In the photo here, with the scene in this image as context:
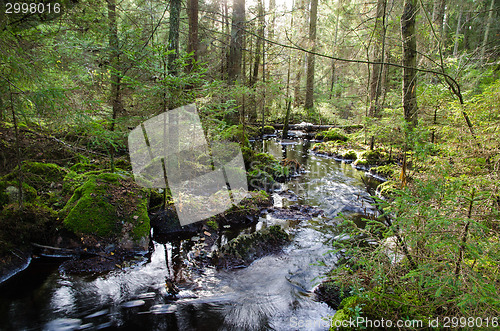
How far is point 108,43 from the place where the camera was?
24.0ft

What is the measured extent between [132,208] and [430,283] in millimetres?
5312

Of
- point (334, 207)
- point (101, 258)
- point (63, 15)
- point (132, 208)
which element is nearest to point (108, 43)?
point (63, 15)

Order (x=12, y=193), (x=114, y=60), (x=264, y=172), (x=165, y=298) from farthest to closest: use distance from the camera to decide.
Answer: (x=264, y=172) → (x=114, y=60) → (x=12, y=193) → (x=165, y=298)

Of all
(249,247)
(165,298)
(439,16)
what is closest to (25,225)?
(165,298)

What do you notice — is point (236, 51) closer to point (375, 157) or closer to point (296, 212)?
point (375, 157)

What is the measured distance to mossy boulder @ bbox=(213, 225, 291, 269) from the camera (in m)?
5.14

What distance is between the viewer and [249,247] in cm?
548

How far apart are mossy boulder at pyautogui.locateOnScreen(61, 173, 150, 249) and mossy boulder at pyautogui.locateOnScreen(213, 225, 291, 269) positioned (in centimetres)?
168

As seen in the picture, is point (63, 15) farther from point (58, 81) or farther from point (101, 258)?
point (101, 258)

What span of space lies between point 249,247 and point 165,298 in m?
1.98

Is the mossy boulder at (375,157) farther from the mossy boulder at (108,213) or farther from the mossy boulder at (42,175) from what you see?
the mossy boulder at (42,175)

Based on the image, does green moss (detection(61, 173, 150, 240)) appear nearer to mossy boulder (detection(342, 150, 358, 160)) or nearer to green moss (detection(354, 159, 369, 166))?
green moss (detection(354, 159, 369, 166))

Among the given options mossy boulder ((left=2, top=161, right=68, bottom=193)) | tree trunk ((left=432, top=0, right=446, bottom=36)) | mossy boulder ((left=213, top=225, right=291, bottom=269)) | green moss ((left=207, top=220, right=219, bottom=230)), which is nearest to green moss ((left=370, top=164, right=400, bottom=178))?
mossy boulder ((left=213, top=225, right=291, bottom=269))

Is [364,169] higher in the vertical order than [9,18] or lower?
lower
